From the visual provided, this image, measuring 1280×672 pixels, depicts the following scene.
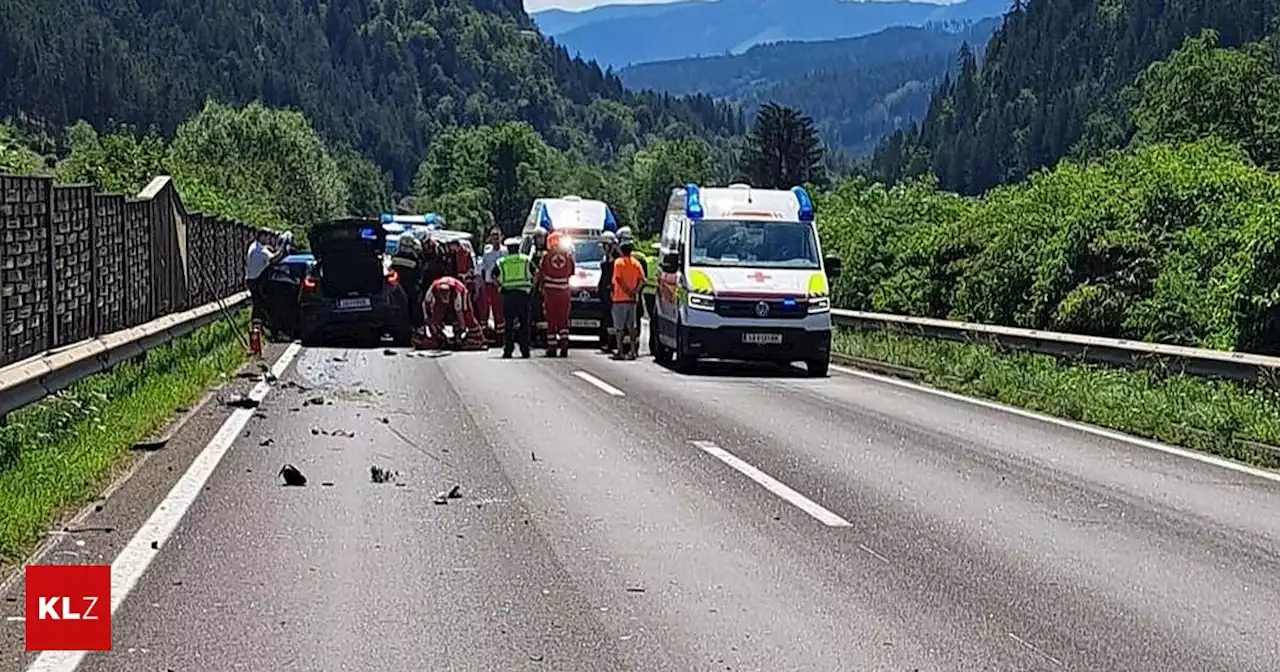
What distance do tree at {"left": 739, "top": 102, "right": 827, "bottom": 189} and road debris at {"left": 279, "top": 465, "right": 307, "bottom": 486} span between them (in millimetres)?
108784

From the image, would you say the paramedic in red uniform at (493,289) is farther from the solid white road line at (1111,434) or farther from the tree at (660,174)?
the tree at (660,174)

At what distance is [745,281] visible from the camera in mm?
21047

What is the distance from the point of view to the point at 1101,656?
665 cm

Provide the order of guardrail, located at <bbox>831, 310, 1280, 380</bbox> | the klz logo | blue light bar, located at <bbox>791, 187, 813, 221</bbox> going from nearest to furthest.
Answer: the klz logo < guardrail, located at <bbox>831, 310, 1280, 380</bbox> < blue light bar, located at <bbox>791, 187, 813, 221</bbox>

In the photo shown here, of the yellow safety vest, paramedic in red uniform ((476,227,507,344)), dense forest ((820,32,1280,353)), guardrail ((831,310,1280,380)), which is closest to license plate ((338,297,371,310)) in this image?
paramedic in red uniform ((476,227,507,344))

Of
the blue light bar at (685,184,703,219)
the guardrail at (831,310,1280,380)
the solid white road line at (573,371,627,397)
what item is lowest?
the solid white road line at (573,371,627,397)

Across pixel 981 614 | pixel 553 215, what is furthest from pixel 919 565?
pixel 553 215

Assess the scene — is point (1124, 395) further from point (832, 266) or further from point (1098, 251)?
point (1098, 251)

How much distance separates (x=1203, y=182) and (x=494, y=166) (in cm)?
12925

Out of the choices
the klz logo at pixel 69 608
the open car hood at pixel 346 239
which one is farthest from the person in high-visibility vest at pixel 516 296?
the klz logo at pixel 69 608

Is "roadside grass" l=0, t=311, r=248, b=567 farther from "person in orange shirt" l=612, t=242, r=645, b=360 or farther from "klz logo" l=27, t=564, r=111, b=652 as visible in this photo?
"person in orange shirt" l=612, t=242, r=645, b=360

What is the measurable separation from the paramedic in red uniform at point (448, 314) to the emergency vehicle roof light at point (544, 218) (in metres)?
4.75

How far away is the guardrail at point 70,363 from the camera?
1032 cm

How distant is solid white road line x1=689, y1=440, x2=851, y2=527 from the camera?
9.72 meters
